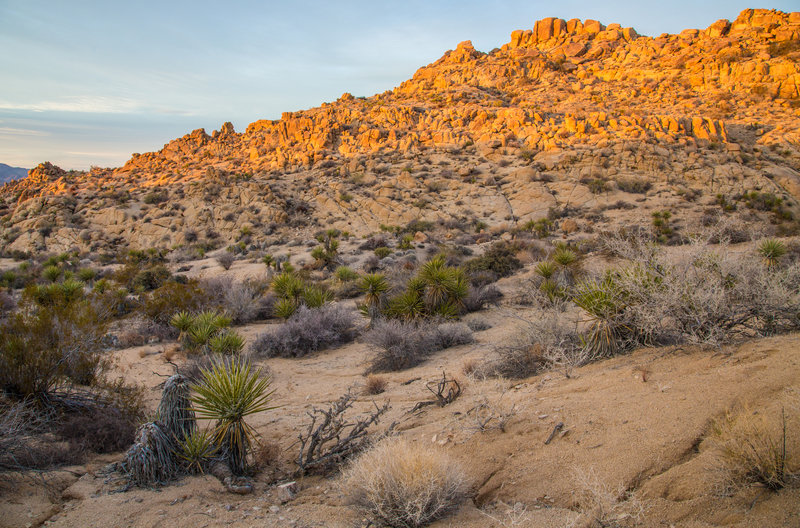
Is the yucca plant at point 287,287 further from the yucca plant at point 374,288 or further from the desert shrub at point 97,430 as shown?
the desert shrub at point 97,430

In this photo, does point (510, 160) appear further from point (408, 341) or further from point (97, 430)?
point (97, 430)

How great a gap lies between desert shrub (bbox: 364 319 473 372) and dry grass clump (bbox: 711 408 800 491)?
6130 millimetres

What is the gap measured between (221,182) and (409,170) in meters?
16.2

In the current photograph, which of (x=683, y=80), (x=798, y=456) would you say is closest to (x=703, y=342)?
(x=798, y=456)

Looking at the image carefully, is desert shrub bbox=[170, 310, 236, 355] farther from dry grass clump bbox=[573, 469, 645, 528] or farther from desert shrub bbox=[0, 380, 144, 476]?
dry grass clump bbox=[573, 469, 645, 528]

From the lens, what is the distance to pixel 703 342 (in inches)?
181

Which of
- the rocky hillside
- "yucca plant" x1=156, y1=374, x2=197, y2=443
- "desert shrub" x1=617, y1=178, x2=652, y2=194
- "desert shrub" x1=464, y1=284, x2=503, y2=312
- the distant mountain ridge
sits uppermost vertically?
the distant mountain ridge

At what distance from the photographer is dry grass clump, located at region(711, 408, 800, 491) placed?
2430mm

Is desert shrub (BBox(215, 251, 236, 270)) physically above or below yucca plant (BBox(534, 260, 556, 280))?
above

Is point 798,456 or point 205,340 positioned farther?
point 205,340

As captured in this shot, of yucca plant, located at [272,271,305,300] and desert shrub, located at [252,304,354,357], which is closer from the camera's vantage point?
desert shrub, located at [252,304,354,357]

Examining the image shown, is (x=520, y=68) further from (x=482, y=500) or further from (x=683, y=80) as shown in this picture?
(x=482, y=500)

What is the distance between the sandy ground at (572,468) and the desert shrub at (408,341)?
10.3 ft

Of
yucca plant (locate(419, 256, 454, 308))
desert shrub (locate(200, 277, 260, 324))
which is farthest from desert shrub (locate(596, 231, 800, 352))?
desert shrub (locate(200, 277, 260, 324))
